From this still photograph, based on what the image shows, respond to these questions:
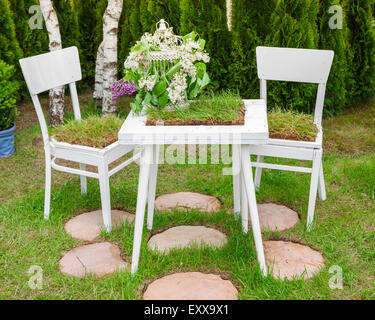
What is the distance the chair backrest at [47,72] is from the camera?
345 centimetres

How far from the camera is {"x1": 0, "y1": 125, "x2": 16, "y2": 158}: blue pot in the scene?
193 inches

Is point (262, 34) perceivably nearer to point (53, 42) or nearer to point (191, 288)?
point (53, 42)

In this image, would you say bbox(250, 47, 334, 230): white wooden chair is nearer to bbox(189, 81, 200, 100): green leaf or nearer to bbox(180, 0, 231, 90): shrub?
bbox(189, 81, 200, 100): green leaf

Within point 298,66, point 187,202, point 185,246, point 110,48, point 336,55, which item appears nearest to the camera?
point 185,246

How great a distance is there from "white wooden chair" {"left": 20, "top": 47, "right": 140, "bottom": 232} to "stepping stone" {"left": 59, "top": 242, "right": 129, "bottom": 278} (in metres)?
0.24

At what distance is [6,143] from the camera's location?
4.94 m

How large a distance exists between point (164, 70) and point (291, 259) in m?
1.42

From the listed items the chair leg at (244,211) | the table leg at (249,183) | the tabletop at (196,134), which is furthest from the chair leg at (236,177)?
the tabletop at (196,134)

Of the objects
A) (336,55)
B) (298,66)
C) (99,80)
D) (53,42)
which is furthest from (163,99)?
(336,55)

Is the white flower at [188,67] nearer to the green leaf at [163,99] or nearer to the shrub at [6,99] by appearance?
the green leaf at [163,99]

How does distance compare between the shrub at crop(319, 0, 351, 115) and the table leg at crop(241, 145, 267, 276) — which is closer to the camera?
the table leg at crop(241, 145, 267, 276)

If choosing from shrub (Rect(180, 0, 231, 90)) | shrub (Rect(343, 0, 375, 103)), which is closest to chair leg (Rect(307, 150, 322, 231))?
shrub (Rect(180, 0, 231, 90))

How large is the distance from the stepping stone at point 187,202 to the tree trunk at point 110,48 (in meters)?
1.82

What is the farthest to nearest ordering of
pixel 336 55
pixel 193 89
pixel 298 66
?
pixel 336 55 < pixel 298 66 < pixel 193 89
